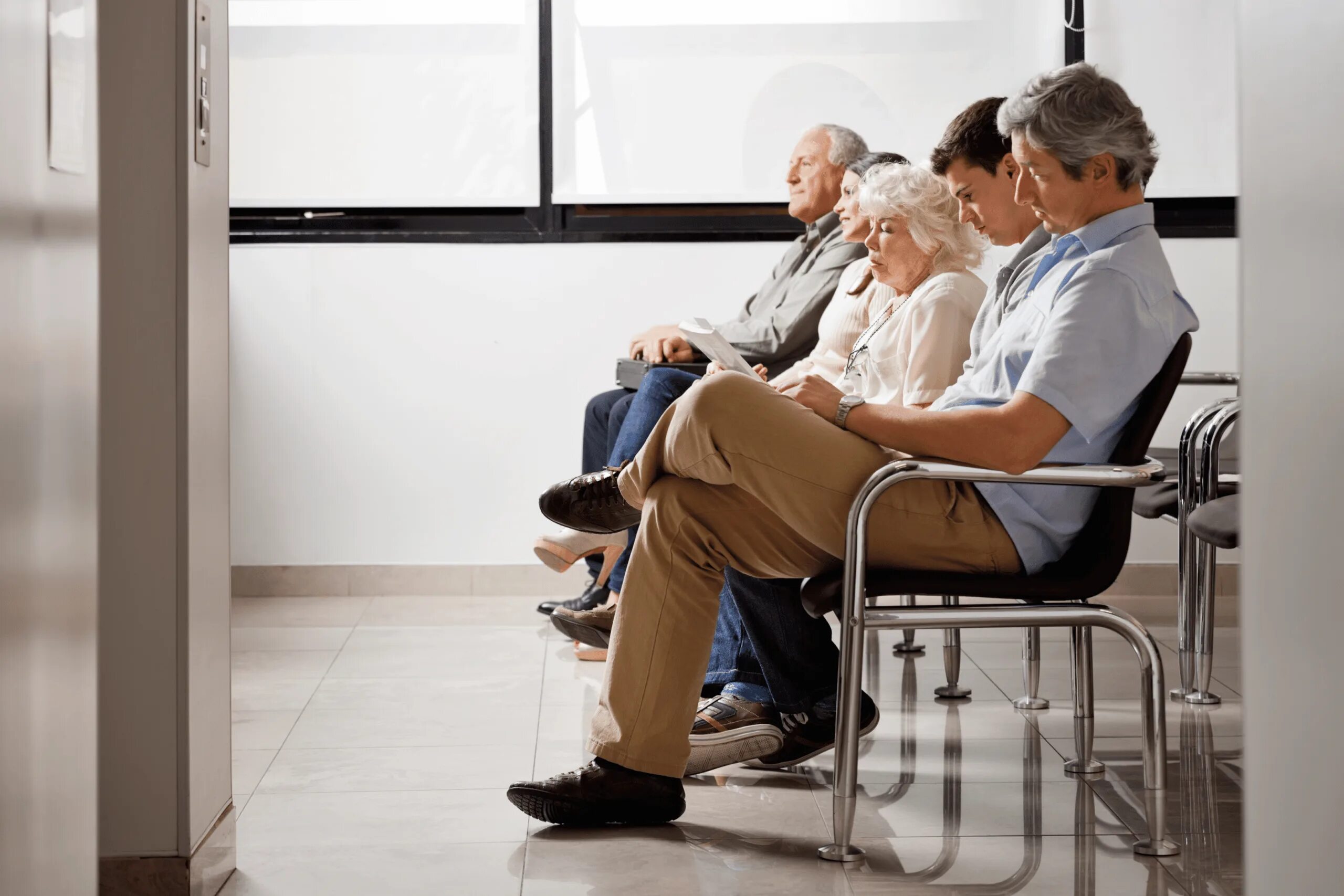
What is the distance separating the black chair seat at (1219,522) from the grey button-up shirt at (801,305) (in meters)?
1.14

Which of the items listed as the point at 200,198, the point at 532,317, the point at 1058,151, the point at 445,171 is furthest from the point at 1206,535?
the point at 445,171

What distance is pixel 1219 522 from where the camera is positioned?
95.3 inches

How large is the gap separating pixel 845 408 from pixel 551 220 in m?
2.44

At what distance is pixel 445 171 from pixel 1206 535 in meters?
2.68

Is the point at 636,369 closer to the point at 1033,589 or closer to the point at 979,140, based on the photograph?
the point at 979,140

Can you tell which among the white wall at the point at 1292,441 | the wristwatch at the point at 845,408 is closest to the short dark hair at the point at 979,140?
the wristwatch at the point at 845,408

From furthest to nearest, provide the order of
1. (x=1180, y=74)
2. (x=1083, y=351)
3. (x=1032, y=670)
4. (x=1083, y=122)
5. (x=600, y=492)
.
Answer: (x=1180, y=74)
(x=1032, y=670)
(x=600, y=492)
(x=1083, y=122)
(x=1083, y=351)

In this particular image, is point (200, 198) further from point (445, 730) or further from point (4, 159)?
point (445, 730)

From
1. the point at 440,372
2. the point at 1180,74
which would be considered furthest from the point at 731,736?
the point at 1180,74

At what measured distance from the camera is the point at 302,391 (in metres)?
4.27

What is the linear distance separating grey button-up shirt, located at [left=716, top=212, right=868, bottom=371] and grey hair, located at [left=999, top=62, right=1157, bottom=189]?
1.28 meters

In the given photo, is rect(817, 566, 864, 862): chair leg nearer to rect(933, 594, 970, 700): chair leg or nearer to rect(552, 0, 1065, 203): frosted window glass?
rect(933, 594, 970, 700): chair leg

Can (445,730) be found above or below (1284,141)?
below

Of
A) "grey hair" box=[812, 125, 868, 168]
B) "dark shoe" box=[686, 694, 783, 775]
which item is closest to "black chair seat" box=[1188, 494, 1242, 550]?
"dark shoe" box=[686, 694, 783, 775]
